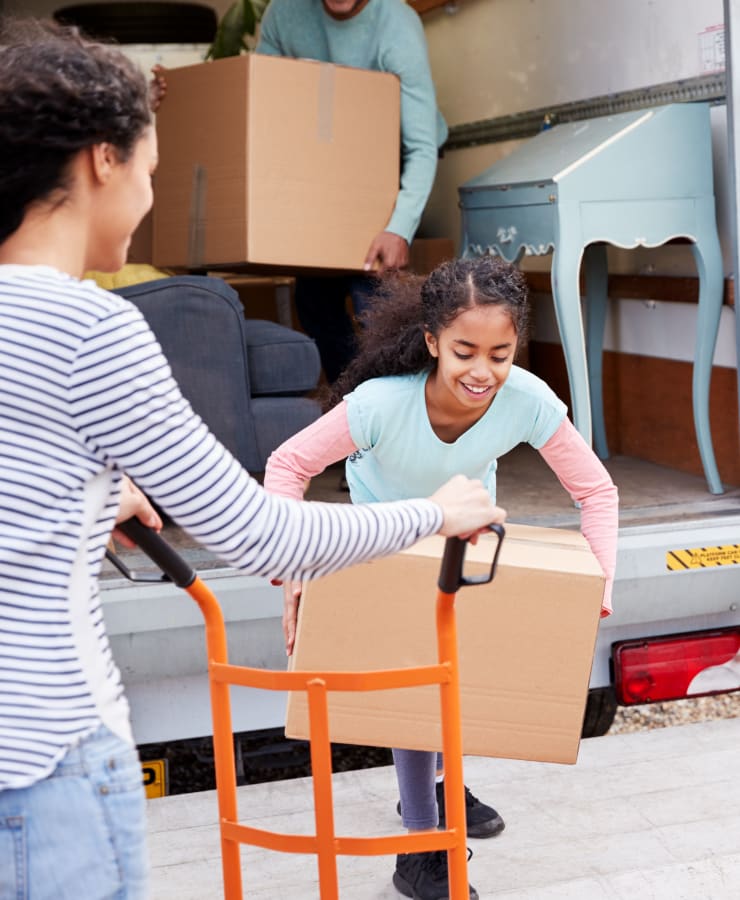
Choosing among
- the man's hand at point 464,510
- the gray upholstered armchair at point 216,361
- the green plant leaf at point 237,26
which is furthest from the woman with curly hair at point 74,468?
the green plant leaf at point 237,26

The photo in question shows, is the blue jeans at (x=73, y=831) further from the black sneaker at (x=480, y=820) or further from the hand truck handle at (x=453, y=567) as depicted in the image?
the black sneaker at (x=480, y=820)

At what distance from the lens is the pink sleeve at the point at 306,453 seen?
6.64 feet

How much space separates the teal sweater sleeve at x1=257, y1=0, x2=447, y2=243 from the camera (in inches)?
132

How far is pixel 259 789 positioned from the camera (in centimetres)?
254

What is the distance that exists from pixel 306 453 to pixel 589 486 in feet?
1.50

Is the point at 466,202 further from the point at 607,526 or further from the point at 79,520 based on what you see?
the point at 79,520

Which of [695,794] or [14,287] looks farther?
[695,794]

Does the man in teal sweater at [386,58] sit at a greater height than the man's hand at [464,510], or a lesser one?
greater

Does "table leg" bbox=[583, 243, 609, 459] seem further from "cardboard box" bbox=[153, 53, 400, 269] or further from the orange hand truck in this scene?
the orange hand truck

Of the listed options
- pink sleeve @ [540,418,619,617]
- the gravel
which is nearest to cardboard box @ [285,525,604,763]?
pink sleeve @ [540,418,619,617]

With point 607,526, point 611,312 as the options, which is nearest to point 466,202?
point 611,312

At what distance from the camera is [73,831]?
1049mm

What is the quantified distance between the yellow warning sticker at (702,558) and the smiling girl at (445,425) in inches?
18.7

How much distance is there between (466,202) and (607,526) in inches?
74.9
